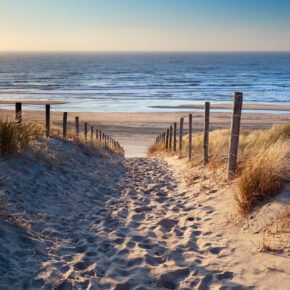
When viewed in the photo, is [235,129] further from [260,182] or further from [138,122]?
[138,122]

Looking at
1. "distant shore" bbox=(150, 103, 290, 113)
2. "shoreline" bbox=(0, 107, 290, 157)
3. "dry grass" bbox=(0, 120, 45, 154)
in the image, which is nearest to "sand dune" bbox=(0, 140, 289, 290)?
"dry grass" bbox=(0, 120, 45, 154)

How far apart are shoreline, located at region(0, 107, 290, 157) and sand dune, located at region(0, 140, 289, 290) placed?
572 inches

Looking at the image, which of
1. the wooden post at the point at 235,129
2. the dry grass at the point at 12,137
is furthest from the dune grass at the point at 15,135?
the wooden post at the point at 235,129

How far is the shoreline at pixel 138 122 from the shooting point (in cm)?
2453

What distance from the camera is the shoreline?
24531 mm

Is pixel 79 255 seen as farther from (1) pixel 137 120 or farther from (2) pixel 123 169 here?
(1) pixel 137 120

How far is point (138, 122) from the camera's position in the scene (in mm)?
29578

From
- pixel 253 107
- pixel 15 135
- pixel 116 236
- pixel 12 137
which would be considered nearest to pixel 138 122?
pixel 253 107

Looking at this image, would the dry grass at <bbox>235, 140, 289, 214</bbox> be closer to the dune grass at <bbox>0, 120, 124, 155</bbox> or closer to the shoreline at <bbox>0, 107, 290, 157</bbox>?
the dune grass at <bbox>0, 120, 124, 155</bbox>

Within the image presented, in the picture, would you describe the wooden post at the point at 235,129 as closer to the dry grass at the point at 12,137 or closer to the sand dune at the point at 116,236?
the sand dune at the point at 116,236

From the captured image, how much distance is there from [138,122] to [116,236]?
82.3 ft

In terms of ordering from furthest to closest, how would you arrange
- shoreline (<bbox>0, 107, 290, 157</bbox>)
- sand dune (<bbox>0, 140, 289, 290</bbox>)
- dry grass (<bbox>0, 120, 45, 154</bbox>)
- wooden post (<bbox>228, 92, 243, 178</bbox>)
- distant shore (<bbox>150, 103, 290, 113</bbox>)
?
distant shore (<bbox>150, 103, 290, 113</bbox>) → shoreline (<bbox>0, 107, 290, 157</bbox>) → wooden post (<bbox>228, 92, 243, 178</bbox>) → dry grass (<bbox>0, 120, 45, 154</bbox>) → sand dune (<bbox>0, 140, 289, 290</bbox>)

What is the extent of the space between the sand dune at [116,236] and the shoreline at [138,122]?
14540 millimetres

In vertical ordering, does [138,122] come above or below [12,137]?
below
